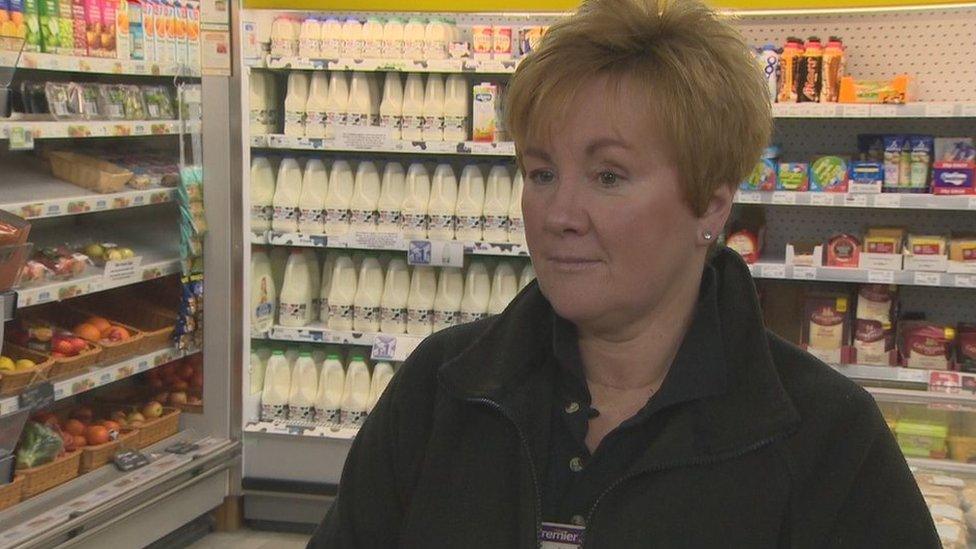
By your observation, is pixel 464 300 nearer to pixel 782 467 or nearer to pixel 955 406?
pixel 955 406

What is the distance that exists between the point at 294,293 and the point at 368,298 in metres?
0.36

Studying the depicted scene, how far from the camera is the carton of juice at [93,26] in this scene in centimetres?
403

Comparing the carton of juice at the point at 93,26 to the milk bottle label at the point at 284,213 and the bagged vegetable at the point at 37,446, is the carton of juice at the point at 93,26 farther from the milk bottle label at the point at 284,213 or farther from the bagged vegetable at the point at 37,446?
the bagged vegetable at the point at 37,446

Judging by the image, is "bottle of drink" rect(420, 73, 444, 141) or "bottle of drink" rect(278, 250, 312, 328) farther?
"bottle of drink" rect(278, 250, 312, 328)

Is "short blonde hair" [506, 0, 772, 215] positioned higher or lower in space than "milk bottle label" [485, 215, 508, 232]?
higher

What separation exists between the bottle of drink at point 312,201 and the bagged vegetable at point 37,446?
1.44m

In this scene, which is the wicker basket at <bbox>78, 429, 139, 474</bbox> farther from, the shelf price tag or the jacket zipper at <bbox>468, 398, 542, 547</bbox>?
the jacket zipper at <bbox>468, 398, 542, 547</bbox>

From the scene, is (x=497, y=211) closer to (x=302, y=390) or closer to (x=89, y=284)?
(x=302, y=390)

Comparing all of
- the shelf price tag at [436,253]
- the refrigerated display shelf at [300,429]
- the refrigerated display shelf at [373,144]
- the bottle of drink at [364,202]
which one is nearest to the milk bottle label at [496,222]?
the shelf price tag at [436,253]

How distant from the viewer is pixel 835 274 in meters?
4.43

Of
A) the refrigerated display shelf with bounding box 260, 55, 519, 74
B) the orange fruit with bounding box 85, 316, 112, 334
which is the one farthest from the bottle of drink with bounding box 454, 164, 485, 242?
the orange fruit with bounding box 85, 316, 112, 334

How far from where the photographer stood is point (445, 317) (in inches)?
193

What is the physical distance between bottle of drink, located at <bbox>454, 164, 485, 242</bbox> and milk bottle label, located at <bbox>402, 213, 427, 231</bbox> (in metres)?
0.16

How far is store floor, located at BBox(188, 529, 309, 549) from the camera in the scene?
4.74m
